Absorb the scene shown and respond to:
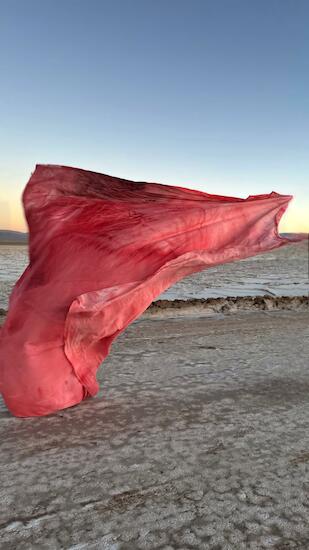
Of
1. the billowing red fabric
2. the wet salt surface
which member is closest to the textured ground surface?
the billowing red fabric

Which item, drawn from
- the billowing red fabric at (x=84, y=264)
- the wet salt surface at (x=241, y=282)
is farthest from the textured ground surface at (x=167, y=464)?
the wet salt surface at (x=241, y=282)

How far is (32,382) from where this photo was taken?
2279 mm

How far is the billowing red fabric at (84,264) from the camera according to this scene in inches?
87.9

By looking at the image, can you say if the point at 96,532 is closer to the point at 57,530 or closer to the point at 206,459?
the point at 57,530

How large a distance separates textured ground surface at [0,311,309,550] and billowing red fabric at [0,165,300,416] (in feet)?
0.78

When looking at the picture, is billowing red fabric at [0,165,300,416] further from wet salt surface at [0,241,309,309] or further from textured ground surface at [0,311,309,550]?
wet salt surface at [0,241,309,309]

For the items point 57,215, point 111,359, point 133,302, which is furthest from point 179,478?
point 111,359

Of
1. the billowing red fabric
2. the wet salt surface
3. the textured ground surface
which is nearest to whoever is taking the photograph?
the textured ground surface

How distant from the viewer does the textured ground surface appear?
1.53 m

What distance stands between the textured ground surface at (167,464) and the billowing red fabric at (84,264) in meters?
0.24

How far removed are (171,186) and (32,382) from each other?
43.4 inches

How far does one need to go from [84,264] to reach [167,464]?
34.4 inches

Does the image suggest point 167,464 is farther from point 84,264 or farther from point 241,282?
point 241,282

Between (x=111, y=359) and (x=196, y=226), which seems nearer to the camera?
(x=196, y=226)
